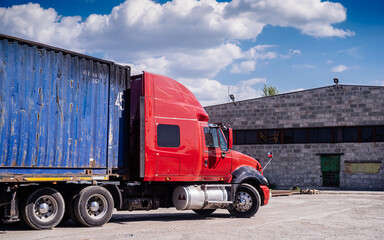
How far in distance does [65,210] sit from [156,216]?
3633 millimetres

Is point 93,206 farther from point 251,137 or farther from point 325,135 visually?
point 251,137

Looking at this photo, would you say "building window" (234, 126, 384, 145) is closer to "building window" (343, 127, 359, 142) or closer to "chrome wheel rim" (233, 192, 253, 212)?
"building window" (343, 127, 359, 142)

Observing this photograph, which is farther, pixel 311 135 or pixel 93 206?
pixel 311 135

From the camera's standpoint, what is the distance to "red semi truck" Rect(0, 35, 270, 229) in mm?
9115

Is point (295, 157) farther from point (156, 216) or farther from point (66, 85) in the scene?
point (66, 85)

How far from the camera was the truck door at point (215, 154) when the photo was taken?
12.4 m

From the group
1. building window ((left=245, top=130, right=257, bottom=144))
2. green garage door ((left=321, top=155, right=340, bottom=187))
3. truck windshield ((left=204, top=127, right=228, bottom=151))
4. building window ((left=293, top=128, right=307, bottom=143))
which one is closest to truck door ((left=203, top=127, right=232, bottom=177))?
truck windshield ((left=204, top=127, right=228, bottom=151))

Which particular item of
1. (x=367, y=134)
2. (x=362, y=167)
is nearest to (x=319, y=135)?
(x=367, y=134)

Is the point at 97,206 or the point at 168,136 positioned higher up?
the point at 168,136

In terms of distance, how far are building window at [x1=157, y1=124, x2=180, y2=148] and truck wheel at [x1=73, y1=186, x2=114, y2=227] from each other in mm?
1951

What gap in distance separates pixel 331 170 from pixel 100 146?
73.2 feet

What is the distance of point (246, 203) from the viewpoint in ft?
41.8

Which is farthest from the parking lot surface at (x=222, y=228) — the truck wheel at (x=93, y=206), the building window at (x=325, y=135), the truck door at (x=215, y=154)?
the building window at (x=325, y=135)

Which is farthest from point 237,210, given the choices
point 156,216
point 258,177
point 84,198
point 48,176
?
point 48,176
